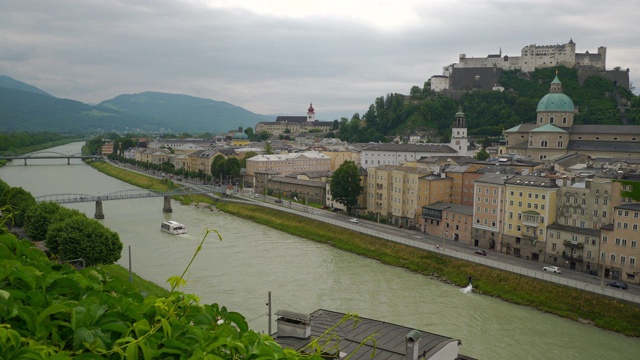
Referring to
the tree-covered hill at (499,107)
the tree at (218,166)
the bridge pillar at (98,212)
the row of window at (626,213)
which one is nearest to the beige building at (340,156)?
the tree at (218,166)

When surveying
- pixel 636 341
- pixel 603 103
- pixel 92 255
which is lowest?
pixel 636 341

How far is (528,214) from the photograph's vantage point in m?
20.6

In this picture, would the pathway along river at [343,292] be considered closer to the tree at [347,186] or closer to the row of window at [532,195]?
the tree at [347,186]

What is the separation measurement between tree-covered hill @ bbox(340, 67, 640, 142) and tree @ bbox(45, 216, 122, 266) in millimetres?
43957

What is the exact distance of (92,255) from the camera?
15820 millimetres

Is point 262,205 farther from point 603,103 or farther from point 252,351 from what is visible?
point 603,103

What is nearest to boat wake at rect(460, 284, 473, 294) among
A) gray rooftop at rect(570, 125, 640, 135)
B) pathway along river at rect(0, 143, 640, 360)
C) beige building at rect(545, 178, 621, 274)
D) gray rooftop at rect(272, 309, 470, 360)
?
pathway along river at rect(0, 143, 640, 360)

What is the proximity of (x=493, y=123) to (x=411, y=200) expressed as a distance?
33313mm

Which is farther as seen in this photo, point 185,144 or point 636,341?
point 185,144

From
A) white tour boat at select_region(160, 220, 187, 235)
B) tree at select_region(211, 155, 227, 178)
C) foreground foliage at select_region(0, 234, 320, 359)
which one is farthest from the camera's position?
tree at select_region(211, 155, 227, 178)

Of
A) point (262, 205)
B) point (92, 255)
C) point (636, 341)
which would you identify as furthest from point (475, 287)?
point (262, 205)

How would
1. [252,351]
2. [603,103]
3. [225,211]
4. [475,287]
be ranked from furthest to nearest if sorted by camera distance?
1. [603,103]
2. [225,211]
3. [475,287]
4. [252,351]

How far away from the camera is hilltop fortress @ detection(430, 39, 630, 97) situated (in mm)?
59375

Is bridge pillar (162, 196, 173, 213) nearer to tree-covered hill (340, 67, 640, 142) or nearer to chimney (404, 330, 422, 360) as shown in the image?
chimney (404, 330, 422, 360)
